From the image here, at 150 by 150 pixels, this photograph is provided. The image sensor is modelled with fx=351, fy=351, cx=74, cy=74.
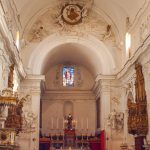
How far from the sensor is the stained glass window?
1090 inches

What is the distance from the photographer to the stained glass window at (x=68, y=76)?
27688 millimetres

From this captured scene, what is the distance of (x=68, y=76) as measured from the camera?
27922 mm

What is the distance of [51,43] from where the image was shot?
74.0 ft

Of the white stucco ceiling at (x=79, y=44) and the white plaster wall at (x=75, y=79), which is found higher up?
the white stucco ceiling at (x=79, y=44)

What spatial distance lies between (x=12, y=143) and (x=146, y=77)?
23.0 feet

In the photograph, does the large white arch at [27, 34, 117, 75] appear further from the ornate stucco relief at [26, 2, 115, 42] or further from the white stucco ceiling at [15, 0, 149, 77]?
the ornate stucco relief at [26, 2, 115, 42]

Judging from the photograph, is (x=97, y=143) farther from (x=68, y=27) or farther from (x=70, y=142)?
(x=68, y=27)

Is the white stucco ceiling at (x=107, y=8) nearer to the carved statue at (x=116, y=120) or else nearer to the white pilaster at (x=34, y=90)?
the white pilaster at (x=34, y=90)

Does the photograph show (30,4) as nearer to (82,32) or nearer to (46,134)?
(82,32)

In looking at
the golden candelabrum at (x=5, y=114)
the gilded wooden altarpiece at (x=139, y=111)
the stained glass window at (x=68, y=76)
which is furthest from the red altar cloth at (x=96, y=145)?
the golden candelabrum at (x=5, y=114)

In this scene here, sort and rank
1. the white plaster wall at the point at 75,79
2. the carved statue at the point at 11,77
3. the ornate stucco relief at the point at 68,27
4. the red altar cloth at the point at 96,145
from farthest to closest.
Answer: the white plaster wall at the point at 75,79, the ornate stucco relief at the point at 68,27, the red altar cloth at the point at 96,145, the carved statue at the point at 11,77

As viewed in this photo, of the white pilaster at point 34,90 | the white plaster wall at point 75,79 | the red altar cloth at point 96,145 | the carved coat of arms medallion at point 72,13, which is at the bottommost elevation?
the red altar cloth at point 96,145

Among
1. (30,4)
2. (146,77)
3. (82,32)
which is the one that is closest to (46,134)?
(82,32)

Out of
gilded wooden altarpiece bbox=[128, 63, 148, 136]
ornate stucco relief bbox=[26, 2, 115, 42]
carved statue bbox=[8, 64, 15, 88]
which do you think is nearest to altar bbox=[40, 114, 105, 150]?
gilded wooden altarpiece bbox=[128, 63, 148, 136]
